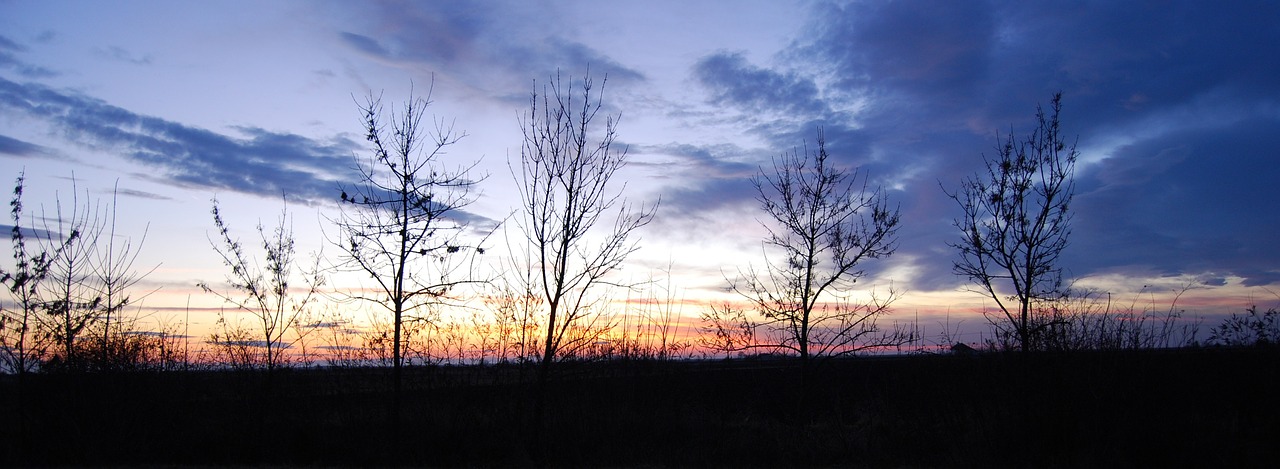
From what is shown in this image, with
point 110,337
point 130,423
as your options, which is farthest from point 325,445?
point 110,337

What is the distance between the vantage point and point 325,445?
506 inches

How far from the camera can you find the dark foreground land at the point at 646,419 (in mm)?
11305

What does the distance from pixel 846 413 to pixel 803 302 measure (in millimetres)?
3094

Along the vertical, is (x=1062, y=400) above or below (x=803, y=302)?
below

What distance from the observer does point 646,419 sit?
13430 millimetres

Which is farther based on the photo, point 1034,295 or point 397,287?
point 1034,295

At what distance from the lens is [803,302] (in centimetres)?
1436

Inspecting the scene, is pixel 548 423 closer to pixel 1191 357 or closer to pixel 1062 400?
pixel 1062 400

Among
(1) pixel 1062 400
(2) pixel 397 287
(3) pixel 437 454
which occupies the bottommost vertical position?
(3) pixel 437 454

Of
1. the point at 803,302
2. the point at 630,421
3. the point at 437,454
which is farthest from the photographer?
the point at 803,302

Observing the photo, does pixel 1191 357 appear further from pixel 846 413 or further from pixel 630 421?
pixel 630 421

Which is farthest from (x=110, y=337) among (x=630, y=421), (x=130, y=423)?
(x=630, y=421)

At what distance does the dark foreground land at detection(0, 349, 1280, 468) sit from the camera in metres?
11.3

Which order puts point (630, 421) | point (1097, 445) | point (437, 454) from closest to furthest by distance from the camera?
1. point (1097, 445)
2. point (437, 454)
3. point (630, 421)
